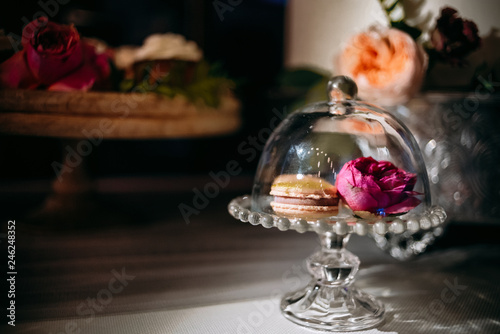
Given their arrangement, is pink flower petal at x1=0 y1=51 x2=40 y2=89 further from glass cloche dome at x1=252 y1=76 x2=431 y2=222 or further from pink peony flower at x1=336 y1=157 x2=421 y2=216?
pink peony flower at x1=336 y1=157 x2=421 y2=216

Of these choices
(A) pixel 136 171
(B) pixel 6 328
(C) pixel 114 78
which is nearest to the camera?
(B) pixel 6 328

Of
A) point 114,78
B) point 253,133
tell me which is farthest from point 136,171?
point 114,78

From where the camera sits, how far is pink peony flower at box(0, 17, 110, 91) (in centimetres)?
69

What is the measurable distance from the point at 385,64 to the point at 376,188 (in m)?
0.29

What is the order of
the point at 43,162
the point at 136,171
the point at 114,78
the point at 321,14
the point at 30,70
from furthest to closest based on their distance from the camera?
the point at 136,171 < the point at 43,162 < the point at 321,14 < the point at 114,78 < the point at 30,70

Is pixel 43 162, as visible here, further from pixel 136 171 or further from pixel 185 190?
pixel 185 190

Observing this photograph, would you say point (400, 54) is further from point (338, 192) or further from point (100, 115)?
point (100, 115)

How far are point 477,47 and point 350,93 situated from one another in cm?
31

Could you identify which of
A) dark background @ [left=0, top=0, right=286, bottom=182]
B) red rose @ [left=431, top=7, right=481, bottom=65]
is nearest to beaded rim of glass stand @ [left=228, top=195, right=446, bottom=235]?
red rose @ [left=431, top=7, right=481, bottom=65]

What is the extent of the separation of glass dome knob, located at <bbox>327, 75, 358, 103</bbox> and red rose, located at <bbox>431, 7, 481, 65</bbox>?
255mm

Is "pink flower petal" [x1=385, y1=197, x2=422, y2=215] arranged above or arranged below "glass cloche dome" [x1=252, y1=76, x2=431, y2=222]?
below

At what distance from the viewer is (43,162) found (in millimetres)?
1373

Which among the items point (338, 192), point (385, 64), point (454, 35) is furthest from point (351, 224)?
point (454, 35)

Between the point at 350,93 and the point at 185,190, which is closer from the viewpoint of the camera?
the point at 350,93
